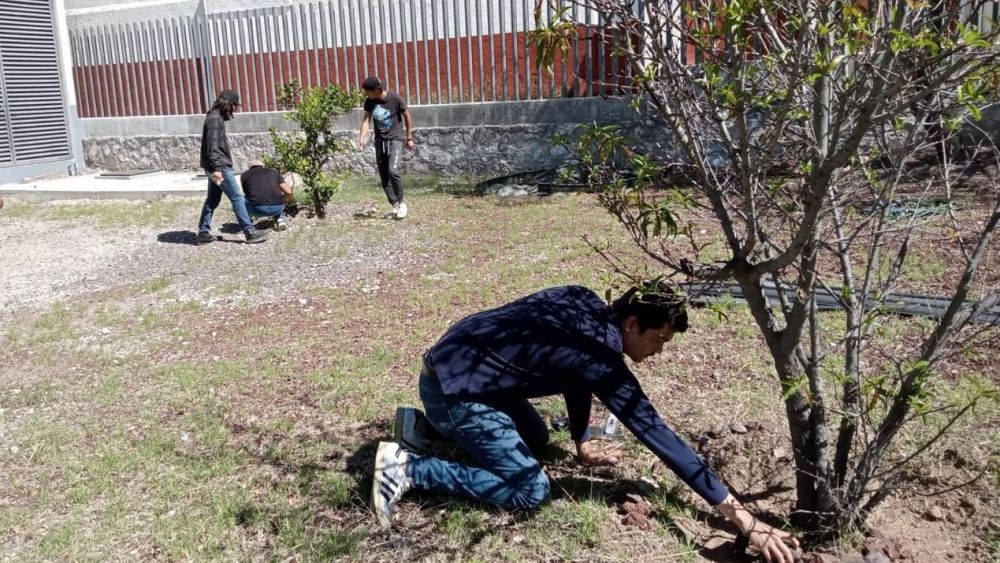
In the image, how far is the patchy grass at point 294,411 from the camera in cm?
346

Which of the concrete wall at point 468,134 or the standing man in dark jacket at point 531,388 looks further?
the concrete wall at point 468,134

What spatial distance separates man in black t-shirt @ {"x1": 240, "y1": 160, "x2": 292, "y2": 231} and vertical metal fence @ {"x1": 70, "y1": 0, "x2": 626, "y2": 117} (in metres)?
3.47

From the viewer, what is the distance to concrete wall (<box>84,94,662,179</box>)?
1180 centimetres

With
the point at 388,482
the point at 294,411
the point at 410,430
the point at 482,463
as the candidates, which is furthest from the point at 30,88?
the point at 482,463

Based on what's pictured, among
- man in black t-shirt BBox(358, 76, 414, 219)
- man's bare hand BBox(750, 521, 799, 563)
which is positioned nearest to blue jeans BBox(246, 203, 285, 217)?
man in black t-shirt BBox(358, 76, 414, 219)

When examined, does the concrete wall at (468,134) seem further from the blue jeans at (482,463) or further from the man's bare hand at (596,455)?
the blue jeans at (482,463)

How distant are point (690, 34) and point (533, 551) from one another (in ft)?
6.32

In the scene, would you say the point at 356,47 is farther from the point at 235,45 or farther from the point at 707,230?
the point at 707,230

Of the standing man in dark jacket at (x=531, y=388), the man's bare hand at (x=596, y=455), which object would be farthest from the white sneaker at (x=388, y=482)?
the man's bare hand at (x=596, y=455)

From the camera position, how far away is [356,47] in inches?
534

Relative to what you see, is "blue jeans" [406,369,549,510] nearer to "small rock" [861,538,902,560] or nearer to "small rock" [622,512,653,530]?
"small rock" [622,512,653,530]

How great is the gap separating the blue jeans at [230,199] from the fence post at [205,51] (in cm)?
630

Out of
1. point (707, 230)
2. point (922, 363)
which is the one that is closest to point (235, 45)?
point (707, 230)

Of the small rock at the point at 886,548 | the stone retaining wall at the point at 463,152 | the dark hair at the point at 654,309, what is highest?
the stone retaining wall at the point at 463,152
